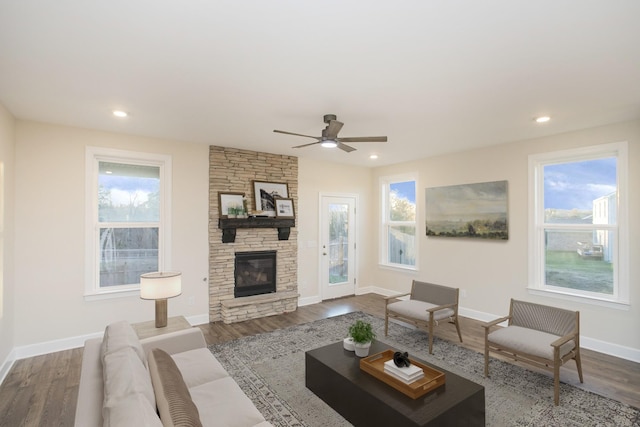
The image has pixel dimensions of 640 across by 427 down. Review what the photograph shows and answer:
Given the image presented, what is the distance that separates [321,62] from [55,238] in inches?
152

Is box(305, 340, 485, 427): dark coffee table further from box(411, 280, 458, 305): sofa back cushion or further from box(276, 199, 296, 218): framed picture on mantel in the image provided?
box(276, 199, 296, 218): framed picture on mantel

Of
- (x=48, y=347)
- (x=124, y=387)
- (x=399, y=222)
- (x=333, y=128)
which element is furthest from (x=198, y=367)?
(x=399, y=222)

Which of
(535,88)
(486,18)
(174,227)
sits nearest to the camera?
(486,18)

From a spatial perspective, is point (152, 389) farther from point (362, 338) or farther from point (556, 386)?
point (556, 386)

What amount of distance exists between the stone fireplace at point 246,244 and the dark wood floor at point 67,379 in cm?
46

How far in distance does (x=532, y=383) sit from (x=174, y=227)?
470cm

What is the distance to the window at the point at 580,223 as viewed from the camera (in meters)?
3.89

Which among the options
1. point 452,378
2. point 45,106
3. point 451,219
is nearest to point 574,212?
point 451,219

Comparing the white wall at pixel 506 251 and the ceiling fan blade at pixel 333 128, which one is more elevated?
the ceiling fan blade at pixel 333 128

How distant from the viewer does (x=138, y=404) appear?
136 cm

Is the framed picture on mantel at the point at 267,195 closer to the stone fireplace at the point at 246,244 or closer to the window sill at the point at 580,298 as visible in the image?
the stone fireplace at the point at 246,244

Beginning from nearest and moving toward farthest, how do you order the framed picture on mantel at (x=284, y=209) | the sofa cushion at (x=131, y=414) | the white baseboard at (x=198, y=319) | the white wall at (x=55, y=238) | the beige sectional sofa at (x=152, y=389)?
the sofa cushion at (x=131, y=414) → the beige sectional sofa at (x=152, y=389) → the white wall at (x=55, y=238) → the white baseboard at (x=198, y=319) → the framed picture on mantel at (x=284, y=209)

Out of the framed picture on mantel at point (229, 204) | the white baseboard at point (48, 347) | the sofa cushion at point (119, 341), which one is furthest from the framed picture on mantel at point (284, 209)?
the sofa cushion at point (119, 341)

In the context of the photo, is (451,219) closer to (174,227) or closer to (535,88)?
(535,88)
